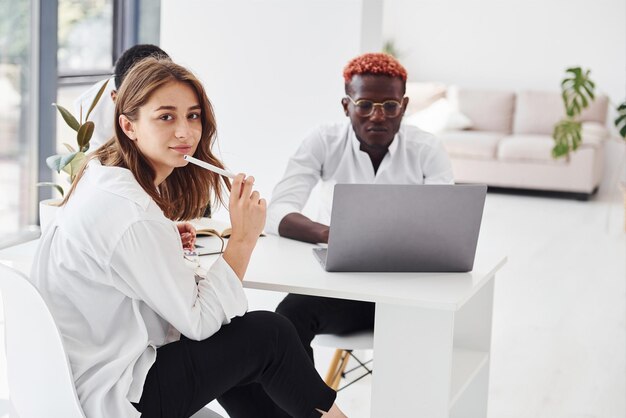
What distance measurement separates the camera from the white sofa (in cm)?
746

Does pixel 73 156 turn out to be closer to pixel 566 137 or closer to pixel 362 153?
pixel 362 153

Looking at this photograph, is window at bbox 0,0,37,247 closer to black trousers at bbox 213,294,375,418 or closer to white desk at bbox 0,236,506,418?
black trousers at bbox 213,294,375,418

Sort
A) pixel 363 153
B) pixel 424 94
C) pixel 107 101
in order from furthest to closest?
pixel 424 94
pixel 107 101
pixel 363 153

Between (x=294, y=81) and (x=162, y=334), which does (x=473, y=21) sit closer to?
(x=294, y=81)

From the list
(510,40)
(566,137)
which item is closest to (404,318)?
(566,137)

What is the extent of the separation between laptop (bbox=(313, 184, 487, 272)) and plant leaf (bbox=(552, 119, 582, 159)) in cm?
520

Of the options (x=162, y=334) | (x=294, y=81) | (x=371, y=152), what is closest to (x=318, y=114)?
(x=294, y=81)

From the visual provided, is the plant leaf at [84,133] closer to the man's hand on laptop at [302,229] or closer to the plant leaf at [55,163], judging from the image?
the plant leaf at [55,163]

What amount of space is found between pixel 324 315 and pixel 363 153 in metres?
0.63

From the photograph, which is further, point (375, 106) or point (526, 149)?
point (526, 149)

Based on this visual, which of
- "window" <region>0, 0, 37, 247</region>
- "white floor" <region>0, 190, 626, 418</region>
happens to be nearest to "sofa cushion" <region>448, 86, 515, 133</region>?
"white floor" <region>0, 190, 626, 418</region>

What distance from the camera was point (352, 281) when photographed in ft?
6.68

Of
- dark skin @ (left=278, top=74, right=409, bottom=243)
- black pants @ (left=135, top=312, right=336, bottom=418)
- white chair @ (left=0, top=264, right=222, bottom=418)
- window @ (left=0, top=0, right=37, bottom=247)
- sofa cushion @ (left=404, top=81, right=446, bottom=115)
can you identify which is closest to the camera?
white chair @ (left=0, top=264, right=222, bottom=418)

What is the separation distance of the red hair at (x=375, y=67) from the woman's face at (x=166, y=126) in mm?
892
